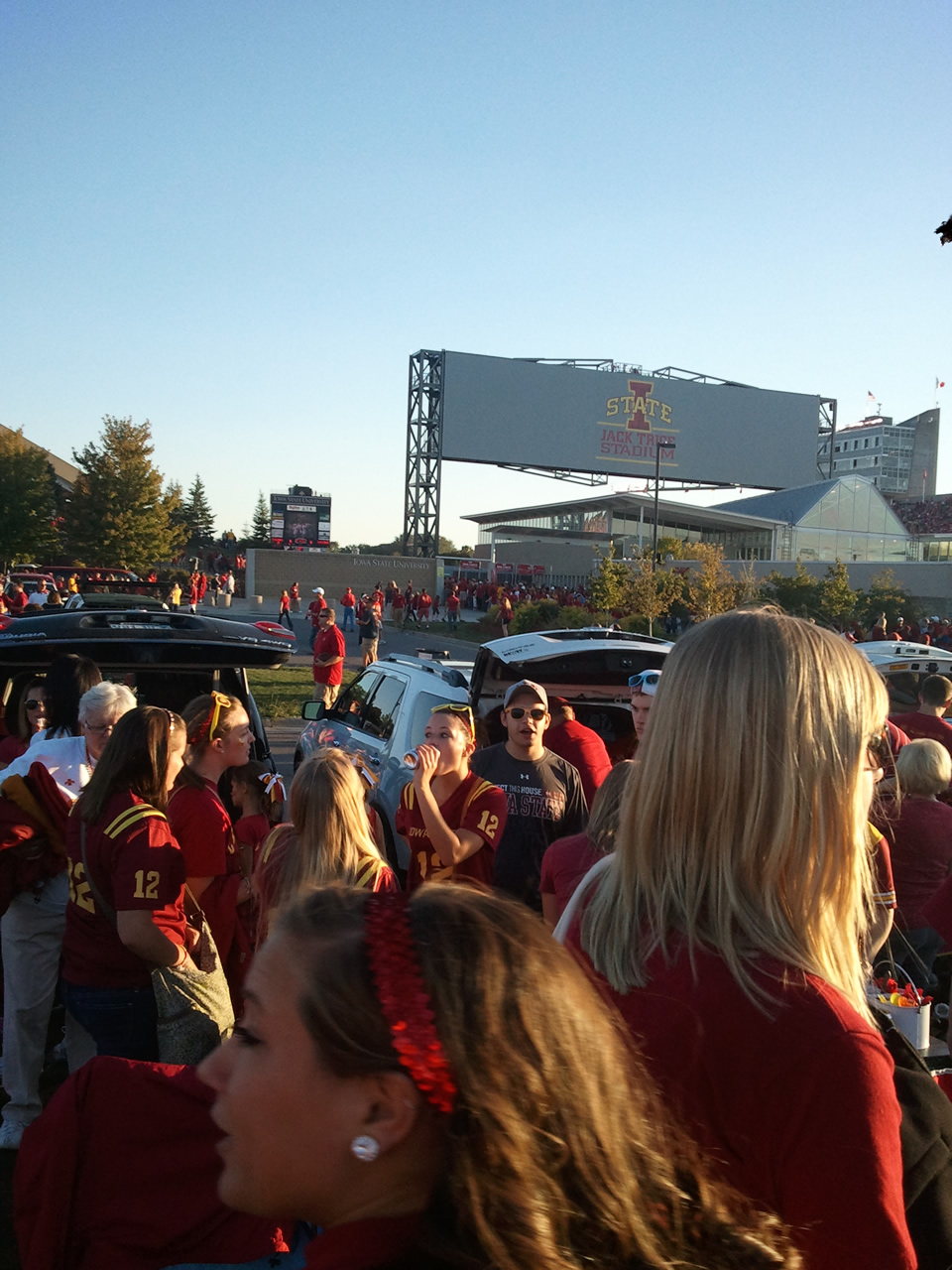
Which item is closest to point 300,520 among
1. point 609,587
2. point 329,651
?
point 609,587

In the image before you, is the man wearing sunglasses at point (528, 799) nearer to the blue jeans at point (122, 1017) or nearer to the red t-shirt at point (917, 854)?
the red t-shirt at point (917, 854)

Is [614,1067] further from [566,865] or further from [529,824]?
[529,824]

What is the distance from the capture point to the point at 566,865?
3.37m

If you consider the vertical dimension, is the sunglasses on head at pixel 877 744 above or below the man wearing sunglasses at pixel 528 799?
above

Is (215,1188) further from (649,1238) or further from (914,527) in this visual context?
(914,527)

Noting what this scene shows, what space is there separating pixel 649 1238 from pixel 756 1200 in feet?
0.72

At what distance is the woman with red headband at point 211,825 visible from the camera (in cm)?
386

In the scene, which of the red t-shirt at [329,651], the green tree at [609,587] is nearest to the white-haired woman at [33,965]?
the red t-shirt at [329,651]

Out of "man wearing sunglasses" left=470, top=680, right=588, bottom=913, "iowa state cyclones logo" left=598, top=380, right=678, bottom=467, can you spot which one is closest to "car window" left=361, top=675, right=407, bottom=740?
"man wearing sunglasses" left=470, top=680, right=588, bottom=913

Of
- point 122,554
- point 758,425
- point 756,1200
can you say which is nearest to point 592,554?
point 758,425

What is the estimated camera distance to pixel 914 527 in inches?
2645

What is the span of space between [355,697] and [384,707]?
0.89 meters

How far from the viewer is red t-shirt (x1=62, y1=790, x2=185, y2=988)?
3.19 metres

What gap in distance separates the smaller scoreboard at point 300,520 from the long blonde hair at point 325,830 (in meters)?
56.0
